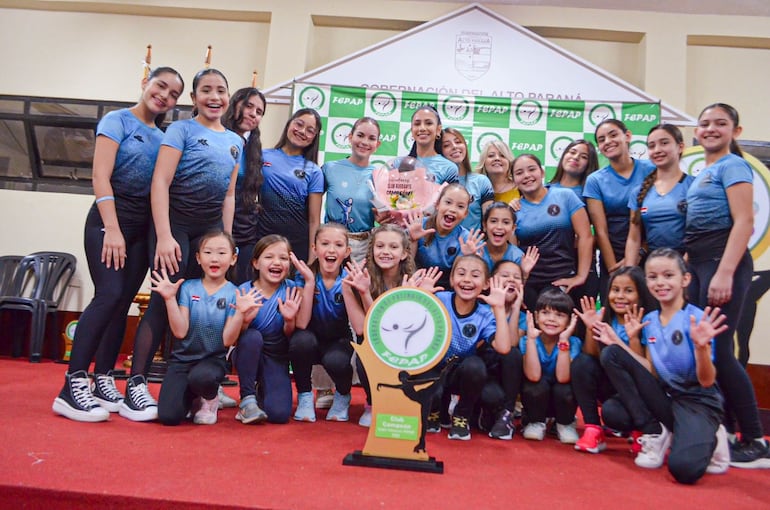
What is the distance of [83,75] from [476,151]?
3.83 m

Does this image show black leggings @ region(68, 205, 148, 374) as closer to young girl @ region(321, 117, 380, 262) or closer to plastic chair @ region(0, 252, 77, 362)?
young girl @ region(321, 117, 380, 262)

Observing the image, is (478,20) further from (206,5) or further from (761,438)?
(761,438)

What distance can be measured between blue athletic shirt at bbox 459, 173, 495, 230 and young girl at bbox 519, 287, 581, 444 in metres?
0.66

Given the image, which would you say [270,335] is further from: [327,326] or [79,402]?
[79,402]

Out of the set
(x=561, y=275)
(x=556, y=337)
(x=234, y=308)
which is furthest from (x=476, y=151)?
(x=234, y=308)

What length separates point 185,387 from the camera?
85.7 inches

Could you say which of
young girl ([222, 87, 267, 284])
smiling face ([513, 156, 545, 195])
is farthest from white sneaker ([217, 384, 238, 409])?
smiling face ([513, 156, 545, 195])

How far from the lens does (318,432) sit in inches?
84.6

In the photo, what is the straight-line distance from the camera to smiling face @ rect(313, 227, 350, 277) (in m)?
2.46

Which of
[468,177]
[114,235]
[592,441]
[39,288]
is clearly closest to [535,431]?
[592,441]

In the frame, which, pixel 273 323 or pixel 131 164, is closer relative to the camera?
pixel 131 164

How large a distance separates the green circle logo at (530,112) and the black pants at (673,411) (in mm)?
2792

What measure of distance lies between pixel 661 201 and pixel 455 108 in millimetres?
2485

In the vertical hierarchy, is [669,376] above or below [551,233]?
below
